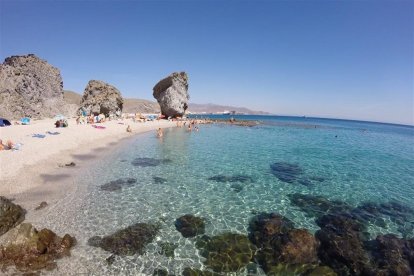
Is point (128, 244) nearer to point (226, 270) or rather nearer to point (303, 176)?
point (226, 270)

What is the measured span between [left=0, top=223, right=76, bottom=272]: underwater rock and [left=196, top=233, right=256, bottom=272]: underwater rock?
5289mm

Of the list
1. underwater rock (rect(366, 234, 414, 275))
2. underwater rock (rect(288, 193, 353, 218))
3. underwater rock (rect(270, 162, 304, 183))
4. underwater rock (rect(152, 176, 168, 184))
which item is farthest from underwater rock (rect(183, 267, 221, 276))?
underwater rock (rect(270, 162, 304, 183))

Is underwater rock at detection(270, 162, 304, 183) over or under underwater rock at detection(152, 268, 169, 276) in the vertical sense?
over

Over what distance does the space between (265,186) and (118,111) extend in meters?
55.3

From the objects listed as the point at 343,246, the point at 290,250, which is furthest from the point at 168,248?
the point at 343,246

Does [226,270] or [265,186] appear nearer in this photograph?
[226,270]

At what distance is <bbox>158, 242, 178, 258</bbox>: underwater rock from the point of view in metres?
9.35

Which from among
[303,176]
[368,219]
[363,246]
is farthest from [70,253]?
[303,176]

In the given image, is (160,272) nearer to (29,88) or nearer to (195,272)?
(195,272)

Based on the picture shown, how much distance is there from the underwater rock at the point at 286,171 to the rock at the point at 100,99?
49242 mm

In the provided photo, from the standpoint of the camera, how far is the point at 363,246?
10477 millimetres

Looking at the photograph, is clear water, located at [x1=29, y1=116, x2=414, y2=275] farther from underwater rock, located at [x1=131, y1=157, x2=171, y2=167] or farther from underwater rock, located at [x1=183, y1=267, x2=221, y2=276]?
underwater rock, located at [x1=131, y1=157, x2=171, y2=167]

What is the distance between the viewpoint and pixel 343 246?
389 inches

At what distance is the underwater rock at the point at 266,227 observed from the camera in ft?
34.5
